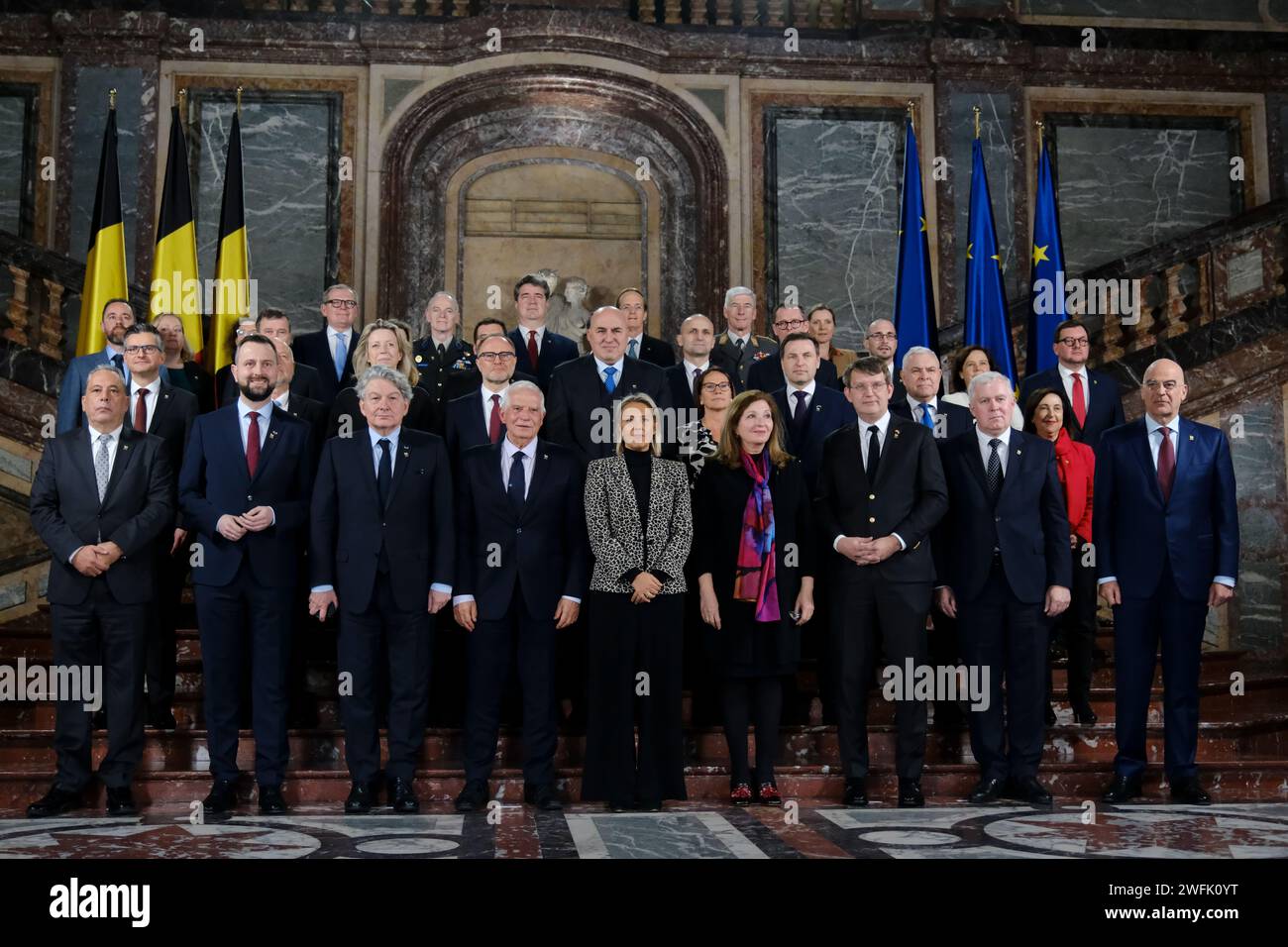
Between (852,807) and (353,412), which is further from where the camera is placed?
(353,412)

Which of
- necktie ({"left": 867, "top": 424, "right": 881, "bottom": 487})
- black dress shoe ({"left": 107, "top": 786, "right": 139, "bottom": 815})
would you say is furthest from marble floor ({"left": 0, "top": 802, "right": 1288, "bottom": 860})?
necktie ({"left": 867, "top": 424, "right": 881, "bottom": 487})

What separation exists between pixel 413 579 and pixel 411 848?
127 cm

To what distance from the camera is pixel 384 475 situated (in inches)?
197

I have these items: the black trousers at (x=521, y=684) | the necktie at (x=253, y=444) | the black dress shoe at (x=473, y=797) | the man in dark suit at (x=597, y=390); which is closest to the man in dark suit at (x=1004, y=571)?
the man in dark suit at (x=597, y=390)

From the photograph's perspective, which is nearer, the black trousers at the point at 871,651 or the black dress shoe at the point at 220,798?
the black dress shoe at the point at 220,798

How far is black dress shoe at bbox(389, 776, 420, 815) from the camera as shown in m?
4.70

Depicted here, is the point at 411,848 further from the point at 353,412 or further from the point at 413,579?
the point at 353,412

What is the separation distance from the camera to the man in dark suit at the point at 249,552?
4828 millimetres

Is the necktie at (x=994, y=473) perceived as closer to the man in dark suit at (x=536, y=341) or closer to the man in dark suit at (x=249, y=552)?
the man in dark suit at (x=536, y=341)

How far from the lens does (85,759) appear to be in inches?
190

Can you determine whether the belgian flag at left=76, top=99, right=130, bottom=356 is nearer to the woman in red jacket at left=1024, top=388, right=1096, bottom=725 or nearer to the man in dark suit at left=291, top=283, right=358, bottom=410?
the man in dark suit at left=291, top=283, right=358, bottom=410

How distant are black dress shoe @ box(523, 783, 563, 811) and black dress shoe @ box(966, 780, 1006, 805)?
4.59 feet

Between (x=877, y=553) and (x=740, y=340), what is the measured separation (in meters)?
1.75
